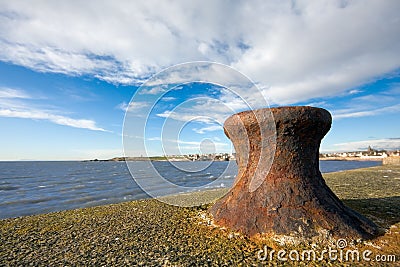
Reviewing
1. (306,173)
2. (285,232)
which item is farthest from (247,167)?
(285,232)

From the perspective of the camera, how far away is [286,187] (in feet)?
12.8

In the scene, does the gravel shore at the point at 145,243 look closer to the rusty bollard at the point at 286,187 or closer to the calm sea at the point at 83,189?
the rusty bollard at the point at 286,187

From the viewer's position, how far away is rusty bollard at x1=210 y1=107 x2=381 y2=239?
Result: 139 inches

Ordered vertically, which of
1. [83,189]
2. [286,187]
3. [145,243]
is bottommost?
[83,189]

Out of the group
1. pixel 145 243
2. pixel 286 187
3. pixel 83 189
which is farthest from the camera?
pixel 83 189

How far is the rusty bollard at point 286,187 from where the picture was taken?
3541 millimetres

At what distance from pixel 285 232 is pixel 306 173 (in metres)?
1.08

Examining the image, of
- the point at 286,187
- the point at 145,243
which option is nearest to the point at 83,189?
the point at 145,243

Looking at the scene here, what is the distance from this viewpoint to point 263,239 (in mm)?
3453

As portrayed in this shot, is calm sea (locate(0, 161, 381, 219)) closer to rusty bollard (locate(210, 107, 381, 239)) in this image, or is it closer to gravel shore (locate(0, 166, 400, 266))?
gravel shore (locate(0, 166, 400, 266))

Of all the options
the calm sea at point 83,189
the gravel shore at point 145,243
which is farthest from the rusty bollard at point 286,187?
the calm sea at point 83,189

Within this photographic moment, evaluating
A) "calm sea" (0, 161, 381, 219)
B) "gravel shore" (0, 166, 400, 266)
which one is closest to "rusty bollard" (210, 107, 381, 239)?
"gravel shore" (0, 166, 400, 266)

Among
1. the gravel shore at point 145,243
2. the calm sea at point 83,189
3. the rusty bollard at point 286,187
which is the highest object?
the rusty bollard at point 286,187

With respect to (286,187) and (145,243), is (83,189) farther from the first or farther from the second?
(286,187)
